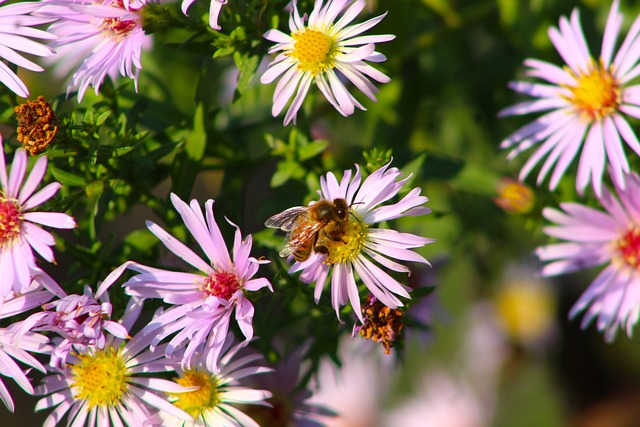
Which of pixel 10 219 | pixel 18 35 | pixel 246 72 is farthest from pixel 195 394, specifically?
pixel 18 35

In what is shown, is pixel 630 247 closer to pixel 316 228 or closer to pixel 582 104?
pixel 582 104

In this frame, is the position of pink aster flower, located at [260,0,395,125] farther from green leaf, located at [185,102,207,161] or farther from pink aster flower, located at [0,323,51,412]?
pink aster flower, located at [0,323,51,412]

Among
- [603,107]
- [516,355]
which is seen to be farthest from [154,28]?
[516,355]

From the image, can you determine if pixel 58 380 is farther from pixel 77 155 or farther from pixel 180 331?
pixel 77 155

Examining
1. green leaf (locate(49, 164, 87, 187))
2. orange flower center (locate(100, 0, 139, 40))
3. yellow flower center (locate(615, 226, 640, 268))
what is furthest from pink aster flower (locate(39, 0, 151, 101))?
yellow flower center (locate(615, 226, 640, 268))


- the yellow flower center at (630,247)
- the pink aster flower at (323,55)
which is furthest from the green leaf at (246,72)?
the yellow flower center at (630,247)
